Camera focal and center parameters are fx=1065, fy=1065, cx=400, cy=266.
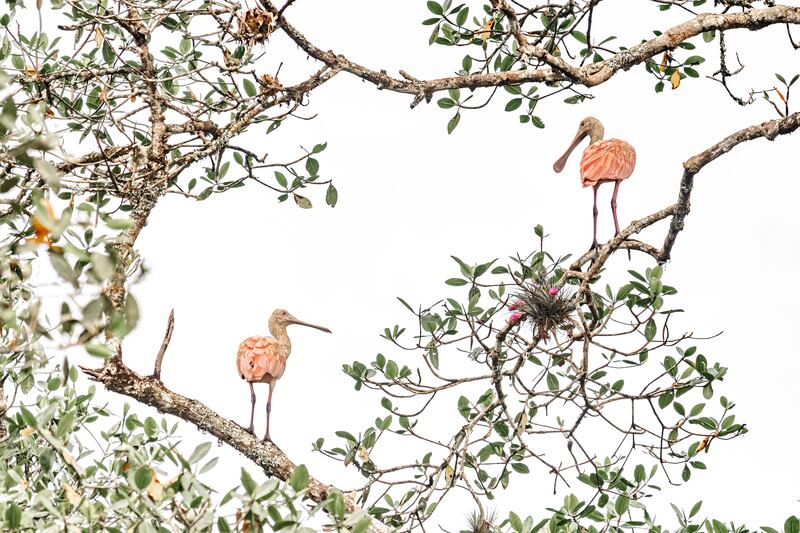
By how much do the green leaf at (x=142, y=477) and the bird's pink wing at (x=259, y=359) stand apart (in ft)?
6.61

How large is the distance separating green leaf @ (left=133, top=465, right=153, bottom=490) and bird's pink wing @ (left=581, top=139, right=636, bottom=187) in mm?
2315

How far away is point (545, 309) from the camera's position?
11.9 feet

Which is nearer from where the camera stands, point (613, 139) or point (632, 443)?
point (632, 443)

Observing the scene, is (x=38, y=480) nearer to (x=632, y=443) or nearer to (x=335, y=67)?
(x=335, y=67)

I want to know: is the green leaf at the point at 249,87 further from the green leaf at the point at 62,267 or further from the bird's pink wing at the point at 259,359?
the green leaf at the point at 62,267

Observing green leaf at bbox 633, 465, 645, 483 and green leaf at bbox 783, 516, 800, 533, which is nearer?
green leaf at bbox 783, 516, 800, 533

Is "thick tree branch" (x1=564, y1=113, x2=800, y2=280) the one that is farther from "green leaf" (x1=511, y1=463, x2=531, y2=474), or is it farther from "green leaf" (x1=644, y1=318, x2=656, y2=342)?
"green leaf" (x1=511, y1=463, x2=531, y2=474)

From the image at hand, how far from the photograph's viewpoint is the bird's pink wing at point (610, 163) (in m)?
4.08

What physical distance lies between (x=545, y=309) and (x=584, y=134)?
131 cm

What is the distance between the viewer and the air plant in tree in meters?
3.62

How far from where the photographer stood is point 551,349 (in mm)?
3635

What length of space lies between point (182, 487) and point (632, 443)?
6.28ft

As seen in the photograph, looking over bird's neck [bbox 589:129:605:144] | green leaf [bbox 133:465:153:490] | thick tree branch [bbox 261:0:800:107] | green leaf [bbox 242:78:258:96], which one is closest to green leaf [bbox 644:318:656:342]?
thick tree branch [bbox 261:0:800:107]

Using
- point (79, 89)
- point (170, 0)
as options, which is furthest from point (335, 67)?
point (79, 89)
